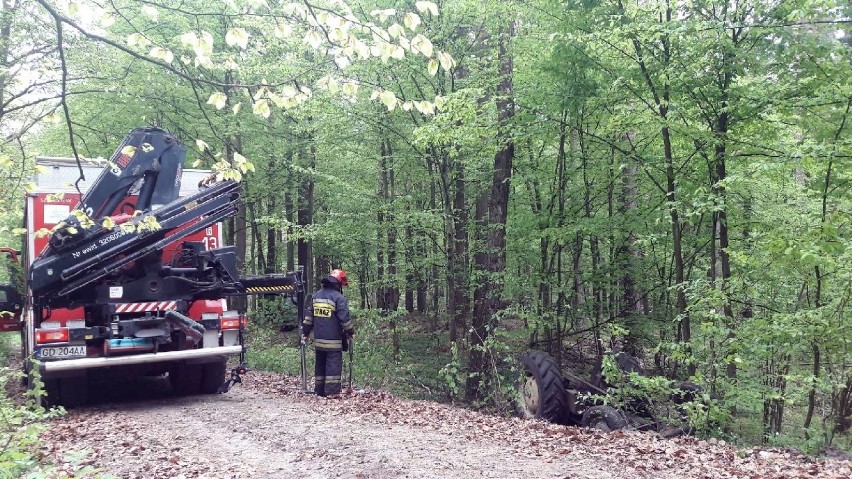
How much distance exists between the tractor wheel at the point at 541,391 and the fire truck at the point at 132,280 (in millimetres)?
4557

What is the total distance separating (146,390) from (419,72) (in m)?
8.07

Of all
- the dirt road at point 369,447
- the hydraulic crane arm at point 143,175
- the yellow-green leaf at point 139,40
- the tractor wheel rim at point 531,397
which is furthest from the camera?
the tractor wheel rim at point 531,397

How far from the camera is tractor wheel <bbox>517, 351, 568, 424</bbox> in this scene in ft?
30.3

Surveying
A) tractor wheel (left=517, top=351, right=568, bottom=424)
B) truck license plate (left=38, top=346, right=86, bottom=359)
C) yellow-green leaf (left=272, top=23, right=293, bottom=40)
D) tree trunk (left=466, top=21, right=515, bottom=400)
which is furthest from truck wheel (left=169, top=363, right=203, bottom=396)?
yellow-green leaf (left=272, top=23, right=293, bottom=40)

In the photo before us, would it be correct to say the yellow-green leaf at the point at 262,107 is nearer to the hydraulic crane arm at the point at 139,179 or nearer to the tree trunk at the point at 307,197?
the hydraulic crane arm at the point at 139,179

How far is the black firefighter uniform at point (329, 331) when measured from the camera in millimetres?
9531

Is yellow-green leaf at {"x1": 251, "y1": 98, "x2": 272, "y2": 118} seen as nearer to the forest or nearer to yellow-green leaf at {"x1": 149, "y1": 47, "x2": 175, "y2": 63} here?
the forest

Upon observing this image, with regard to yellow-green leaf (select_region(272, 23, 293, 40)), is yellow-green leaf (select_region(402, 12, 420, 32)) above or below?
below

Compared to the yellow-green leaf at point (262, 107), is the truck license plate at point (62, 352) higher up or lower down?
lower down

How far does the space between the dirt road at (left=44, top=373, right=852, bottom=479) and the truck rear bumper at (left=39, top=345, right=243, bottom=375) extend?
0.71m

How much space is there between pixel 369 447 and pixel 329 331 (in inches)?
139

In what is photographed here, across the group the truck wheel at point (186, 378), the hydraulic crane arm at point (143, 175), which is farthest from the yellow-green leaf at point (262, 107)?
the truck wheel at point (186, 378)

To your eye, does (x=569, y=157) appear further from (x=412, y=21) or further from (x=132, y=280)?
(x=412, y=21)

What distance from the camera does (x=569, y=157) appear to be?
→ 13062 millimetres
